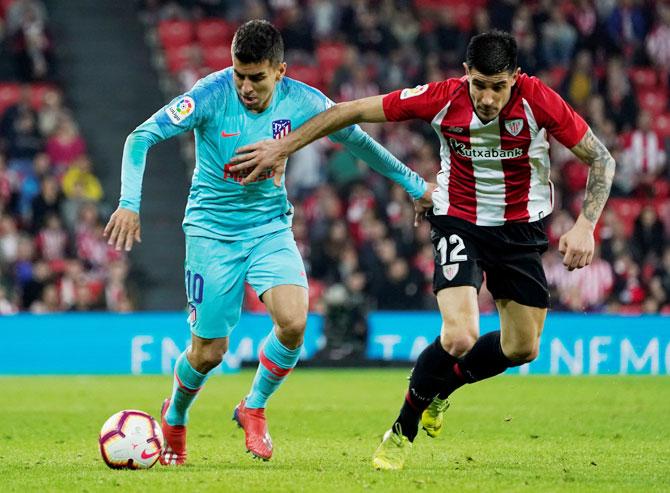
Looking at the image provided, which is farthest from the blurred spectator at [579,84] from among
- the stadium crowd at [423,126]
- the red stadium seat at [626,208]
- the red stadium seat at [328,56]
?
the red stadium seat at [328,56]

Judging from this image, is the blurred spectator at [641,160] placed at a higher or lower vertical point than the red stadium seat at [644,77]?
lower

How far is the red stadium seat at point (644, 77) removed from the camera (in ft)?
70.2

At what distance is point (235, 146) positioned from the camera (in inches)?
296

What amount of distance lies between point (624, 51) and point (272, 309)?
593 inches

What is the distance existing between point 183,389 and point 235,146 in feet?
4.59

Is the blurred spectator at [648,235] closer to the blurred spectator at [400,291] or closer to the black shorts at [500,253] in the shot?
the blurred spectator at [400,291]

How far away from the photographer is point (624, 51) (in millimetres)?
21297

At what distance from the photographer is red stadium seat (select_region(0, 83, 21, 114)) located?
1962 centimetres

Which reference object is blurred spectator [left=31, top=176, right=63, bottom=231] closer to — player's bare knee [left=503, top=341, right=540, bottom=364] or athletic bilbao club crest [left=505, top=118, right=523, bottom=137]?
player's bare knee [left=503, top=341, right=540, bottom=364]

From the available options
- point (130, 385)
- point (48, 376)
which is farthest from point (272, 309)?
point (48, 376)

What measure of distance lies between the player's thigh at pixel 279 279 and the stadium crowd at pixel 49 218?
9678 millimetres

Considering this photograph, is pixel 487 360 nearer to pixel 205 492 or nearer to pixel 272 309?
pixel 272 309

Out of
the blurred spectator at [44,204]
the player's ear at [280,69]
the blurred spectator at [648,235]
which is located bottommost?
the blurred spectator at [648,235]

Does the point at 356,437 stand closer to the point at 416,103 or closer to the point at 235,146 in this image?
the point at 235,146
